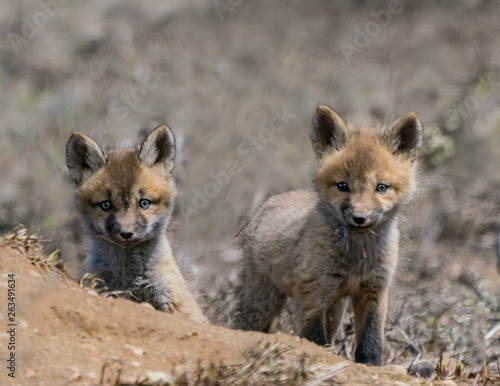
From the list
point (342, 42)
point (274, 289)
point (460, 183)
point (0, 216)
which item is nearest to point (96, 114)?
point (0, 216)

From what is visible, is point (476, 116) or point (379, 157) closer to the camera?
point (379, 157)

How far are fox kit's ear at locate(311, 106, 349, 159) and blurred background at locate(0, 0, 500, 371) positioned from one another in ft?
7.39

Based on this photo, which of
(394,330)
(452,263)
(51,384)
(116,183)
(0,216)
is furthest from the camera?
(0,216)

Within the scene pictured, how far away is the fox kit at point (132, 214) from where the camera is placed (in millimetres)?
4684

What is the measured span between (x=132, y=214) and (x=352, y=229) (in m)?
1.49

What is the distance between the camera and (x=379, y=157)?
4727 mm

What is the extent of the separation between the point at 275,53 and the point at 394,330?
24.5 ft

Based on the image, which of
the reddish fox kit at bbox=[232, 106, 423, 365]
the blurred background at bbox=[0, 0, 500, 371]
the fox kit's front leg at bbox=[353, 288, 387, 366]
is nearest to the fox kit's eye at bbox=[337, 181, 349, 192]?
the reddish fox kit at bbox=[232, 106, 423, 365]

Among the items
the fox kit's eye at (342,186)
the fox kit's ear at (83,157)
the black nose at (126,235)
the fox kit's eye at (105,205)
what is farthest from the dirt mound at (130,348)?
the fox kit's eye at (342,186)

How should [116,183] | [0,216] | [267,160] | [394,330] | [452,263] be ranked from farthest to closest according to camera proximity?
[267,160] → [0,216] → [452,263] → [394,330] → [116,183]

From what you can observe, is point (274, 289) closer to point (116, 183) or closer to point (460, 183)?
point (116, 183)

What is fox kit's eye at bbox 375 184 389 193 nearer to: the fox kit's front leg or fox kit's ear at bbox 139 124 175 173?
the fox kit's front leg

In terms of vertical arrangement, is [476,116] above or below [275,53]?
below

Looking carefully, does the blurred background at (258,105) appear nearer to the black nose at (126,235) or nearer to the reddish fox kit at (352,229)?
the reddish fox kit at (352,229)
